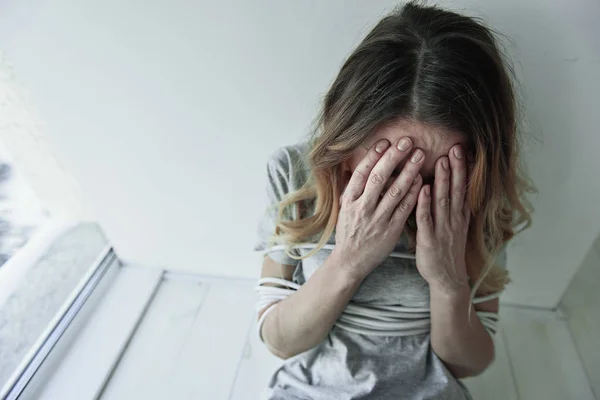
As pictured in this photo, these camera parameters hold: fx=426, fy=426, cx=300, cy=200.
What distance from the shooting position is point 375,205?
0.58 metres

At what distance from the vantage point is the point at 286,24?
72 cm

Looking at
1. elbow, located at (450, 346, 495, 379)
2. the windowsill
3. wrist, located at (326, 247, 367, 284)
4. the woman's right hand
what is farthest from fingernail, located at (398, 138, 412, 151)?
the windowsill

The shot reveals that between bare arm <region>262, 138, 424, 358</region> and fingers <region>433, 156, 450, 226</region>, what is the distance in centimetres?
2

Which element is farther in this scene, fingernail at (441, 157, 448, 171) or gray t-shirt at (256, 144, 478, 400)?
gray t-shirt at (256, 144, 478, 400)

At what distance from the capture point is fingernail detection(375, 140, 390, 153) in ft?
1.79

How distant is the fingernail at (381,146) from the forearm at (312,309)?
186 millimetres

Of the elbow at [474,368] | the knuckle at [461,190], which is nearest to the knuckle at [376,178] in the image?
the knuckle at [461,190]

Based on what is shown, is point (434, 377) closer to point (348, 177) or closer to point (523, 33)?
point (348, 177)

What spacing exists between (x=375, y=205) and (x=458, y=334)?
27 centimetres

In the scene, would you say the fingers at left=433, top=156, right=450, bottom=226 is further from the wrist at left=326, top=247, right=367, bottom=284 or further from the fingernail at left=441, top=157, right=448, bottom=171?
the wrist at left=326, top=247, right=367, bottom=284

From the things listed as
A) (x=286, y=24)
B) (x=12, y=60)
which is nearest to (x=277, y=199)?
(x=286, y=24)

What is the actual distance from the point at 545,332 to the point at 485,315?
0.44 m

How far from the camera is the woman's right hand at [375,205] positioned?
54 centimetres

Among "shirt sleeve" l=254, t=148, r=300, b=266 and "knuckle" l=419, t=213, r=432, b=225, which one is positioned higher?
"knuckle" l=419, t=213, r=432, b=225
